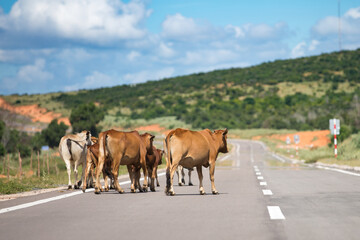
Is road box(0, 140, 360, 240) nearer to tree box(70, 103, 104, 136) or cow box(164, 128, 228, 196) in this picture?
cow box(164, 128, 228, 196)

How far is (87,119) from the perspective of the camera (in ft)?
210

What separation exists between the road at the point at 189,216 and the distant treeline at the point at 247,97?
63194 mm

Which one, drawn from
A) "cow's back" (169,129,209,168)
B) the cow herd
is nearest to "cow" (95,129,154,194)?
the cow herd

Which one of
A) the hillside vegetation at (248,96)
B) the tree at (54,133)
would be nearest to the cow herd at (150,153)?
the tree at (54,133)

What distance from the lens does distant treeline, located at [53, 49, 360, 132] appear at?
10612cm

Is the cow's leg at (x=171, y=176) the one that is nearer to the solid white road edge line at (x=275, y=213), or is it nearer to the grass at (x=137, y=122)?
the solid white road edge line at (x=275, y=213)

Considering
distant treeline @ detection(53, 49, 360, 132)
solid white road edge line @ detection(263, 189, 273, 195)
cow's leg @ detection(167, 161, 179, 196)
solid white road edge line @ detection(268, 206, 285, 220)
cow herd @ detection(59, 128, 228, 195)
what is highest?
distant treeline @ detection(53, 49, 360, 132)

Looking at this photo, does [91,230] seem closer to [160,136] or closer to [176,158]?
[176,158]

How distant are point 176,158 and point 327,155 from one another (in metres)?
27.3

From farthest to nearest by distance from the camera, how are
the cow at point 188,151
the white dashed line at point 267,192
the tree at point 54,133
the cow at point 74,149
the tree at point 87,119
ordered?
the tree at point 87,119
the tree at point 54,133
the cow at point 74,149
the white dashed line at point 267,192
the cow at point 188,151

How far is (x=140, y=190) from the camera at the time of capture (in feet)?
52.5

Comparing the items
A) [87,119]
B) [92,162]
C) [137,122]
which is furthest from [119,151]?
[137,122]

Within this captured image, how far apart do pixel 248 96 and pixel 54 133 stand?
265ft

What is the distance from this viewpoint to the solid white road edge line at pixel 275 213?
9.91 m
